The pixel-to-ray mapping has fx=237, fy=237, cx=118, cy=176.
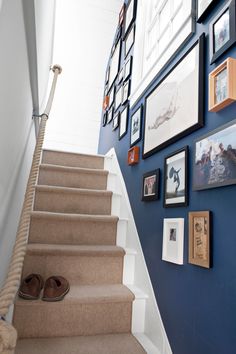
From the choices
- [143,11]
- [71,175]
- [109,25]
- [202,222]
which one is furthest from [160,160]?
[109,25]

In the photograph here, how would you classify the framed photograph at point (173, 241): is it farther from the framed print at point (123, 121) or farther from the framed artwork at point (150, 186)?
the framed print at point (123, 121)

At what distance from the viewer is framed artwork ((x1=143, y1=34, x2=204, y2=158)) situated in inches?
43.3

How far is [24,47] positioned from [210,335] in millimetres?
1459

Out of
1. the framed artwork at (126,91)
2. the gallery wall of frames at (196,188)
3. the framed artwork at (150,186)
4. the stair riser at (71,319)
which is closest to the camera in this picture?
the gallery wall of frames at (196,188)

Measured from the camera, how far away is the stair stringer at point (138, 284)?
3.80 ft

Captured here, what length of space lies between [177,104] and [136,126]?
0.64 meters

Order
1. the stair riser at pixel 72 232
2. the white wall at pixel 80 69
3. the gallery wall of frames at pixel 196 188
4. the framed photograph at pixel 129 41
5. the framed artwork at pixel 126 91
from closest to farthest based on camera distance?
the gallery wall of frames at pixel 196 188, the stair riser at pixel 72 232, the framed artwork at pixel 126 91, the framed photograph at pixel 129 41, the white wall at pixel 80 69

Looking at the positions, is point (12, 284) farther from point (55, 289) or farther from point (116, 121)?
point (116, 121)

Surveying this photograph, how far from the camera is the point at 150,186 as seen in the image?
1.46 meters

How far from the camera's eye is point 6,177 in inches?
44.9

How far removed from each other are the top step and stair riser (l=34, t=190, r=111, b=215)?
2.00ft

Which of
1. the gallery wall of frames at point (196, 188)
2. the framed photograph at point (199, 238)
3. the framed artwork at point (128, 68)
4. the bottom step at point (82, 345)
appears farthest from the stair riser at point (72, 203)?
the framed artwork at point (128, 68)

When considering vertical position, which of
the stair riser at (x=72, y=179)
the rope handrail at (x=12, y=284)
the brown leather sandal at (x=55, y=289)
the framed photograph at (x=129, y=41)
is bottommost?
the brown leather sandal at (x=55, y=289)

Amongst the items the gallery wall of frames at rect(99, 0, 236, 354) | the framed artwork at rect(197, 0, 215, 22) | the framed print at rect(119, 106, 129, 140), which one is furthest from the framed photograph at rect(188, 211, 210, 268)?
the framed print at rect(119, 106, 129, 140)
